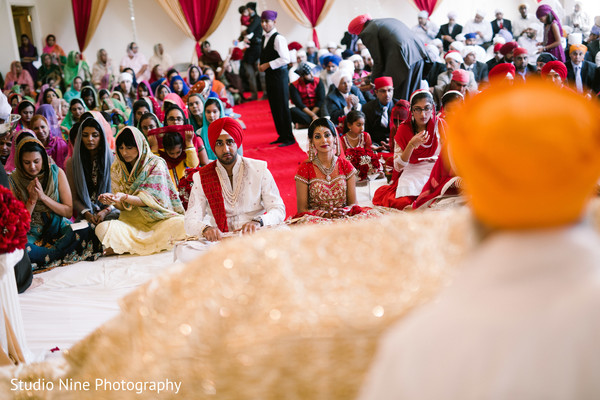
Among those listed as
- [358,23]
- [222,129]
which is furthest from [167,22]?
[222,129]

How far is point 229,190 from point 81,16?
9452mm

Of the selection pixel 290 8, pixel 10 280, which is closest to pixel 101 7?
pixel 290 8

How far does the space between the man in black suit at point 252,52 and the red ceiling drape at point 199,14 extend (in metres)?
1.36

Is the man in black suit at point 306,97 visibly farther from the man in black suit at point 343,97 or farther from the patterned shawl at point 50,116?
the patterned shawl at point 50,116

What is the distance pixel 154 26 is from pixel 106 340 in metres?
11.4

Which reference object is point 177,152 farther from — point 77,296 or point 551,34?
point 551,34

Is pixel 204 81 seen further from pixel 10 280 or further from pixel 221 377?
pixel 221 377

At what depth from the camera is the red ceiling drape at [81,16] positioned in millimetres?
10930

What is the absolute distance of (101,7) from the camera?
430 inches

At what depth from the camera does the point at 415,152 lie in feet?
12.1

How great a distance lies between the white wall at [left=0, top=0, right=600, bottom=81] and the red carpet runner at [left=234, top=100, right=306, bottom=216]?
10.6 ft

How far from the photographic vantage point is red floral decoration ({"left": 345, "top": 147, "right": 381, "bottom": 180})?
14.9 ft

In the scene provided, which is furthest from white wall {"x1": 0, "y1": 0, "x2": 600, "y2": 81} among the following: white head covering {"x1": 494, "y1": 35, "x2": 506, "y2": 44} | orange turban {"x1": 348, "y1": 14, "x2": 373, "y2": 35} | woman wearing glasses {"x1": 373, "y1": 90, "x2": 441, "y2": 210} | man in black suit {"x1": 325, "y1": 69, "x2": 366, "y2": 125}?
woman wearing glasses {"x1": 373, "y1": 90, "x2": 441, "y2": 210}

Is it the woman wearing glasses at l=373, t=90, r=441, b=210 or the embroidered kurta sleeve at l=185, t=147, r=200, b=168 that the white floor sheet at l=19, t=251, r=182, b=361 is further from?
the woman wearing glasses at l=373, t=90, r=441, b=210
